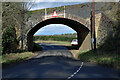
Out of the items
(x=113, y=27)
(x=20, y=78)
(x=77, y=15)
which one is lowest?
(x=20, y=78)

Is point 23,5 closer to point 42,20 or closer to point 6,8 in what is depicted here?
point 42,20

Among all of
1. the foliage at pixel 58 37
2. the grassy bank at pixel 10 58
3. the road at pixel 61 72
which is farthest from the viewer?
the foliage at pixel 58 37

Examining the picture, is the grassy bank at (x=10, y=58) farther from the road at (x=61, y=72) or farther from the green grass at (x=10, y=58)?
the road at (x=61, y=72)

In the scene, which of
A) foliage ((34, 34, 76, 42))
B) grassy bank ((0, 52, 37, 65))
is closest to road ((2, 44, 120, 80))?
grassy bank ((0, 52, 37, 65))

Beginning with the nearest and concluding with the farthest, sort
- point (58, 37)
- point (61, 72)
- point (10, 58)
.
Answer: point (61, 72)
point (10, 58)
point (58, 37)

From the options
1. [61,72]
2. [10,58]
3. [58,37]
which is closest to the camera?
[61,72]

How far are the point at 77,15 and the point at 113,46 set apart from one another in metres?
12.5

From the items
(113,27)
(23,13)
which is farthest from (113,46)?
(23,13)

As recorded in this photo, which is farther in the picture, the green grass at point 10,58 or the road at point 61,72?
the green grass at point 10,58

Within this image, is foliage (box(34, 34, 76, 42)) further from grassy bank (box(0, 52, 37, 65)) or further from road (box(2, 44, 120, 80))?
road (box(2, 44, 120, 80))

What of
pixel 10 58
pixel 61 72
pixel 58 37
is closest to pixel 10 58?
pixel 10 58

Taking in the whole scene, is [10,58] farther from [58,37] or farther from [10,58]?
[58,37]

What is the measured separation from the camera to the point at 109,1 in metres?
25.1

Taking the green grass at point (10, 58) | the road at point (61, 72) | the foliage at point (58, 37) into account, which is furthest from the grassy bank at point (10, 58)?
the foliage at point (58, 37)
